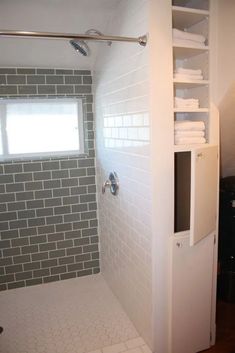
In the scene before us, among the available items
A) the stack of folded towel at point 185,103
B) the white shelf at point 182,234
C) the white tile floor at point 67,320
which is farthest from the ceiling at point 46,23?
the white tile floor at point 67,320

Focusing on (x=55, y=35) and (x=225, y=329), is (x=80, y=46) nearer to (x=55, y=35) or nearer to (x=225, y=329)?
(x=55, y=35)

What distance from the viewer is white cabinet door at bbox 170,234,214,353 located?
1.88m

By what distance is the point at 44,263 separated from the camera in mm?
2949

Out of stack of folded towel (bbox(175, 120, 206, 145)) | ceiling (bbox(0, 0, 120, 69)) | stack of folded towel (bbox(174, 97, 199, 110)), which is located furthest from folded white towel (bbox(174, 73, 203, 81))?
ceiling (bbox(0, 0, 120, 69))

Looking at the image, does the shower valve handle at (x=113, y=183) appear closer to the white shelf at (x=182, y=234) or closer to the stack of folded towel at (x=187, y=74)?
the white shelf at (x=182, y=234)

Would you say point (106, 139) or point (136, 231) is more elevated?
point (106, 139)

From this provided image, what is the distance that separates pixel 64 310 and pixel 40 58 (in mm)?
2189

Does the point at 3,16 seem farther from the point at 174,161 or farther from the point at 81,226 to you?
the point at 81,226

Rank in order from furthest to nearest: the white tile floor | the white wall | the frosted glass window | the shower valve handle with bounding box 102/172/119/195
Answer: the frosted glass window, the shower valve handle with bounding box 102/172/119/195, the white tile floor, the white wall

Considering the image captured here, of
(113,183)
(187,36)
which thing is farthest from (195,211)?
(187,36)

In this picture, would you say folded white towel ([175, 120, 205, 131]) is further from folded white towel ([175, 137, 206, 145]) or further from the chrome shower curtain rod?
the chrome shower curtain rod

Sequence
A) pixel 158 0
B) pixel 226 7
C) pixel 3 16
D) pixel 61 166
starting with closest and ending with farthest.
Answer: pixel 158 0, pixel 226 7, pixel 3 16, pixel 61 166

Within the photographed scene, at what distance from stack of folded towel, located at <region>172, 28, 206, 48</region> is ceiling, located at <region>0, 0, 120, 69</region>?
2.00ft

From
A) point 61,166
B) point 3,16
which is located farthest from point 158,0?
point 61,166
